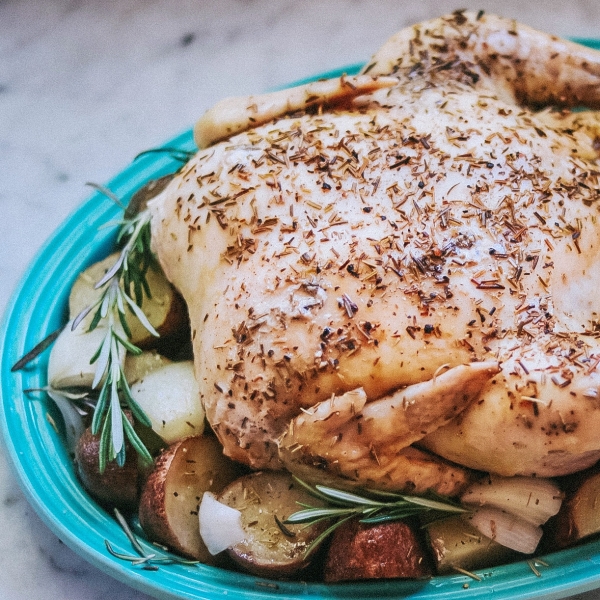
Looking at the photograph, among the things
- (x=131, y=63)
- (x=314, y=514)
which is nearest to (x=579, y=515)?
(x=314, y=514)

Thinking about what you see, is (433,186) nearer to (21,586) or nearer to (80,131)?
(21,586)

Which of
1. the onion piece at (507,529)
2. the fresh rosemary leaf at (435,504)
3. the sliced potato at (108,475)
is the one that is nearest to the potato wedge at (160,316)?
the sliced potato at (108,475)

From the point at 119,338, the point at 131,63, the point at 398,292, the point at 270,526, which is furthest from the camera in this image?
the point at 131,63

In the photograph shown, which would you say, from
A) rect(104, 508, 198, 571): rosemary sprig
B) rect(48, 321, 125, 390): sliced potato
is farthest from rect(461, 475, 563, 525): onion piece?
rect(48, 321, 125, 390): sliced potato

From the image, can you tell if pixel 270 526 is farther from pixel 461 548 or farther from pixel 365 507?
pixel 461 548

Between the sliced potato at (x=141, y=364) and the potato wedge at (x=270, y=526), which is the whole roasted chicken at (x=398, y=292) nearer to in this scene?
the potato wedge at (x=270, y=526)
